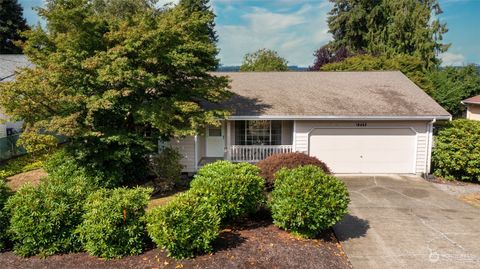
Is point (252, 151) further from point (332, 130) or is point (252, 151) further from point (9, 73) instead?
point (9, 73)

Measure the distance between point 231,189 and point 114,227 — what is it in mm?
2395

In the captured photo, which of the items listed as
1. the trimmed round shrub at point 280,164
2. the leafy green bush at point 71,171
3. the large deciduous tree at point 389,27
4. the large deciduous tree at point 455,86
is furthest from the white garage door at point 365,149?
the large deciduous tree at point 389,27

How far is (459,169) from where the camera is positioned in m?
12.2

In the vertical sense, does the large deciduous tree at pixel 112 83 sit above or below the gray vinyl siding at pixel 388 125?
above

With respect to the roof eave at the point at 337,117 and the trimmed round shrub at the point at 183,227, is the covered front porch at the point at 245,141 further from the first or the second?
the trimmed round shrub at the point at 183,227

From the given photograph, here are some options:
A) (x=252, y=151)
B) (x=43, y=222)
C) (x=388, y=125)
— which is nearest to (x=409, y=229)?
(x=388, y=125)

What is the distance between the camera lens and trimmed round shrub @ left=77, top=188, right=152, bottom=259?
6.11 metres

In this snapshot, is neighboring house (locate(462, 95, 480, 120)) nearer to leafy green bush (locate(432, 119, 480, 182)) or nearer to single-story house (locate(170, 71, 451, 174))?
single-story house (locate(170, 71, 451, 174))

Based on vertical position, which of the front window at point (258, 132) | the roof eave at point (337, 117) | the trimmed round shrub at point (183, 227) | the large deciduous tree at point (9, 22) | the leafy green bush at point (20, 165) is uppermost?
Result: the large deciduous tree at point (9, 22)

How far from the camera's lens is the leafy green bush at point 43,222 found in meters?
6.28

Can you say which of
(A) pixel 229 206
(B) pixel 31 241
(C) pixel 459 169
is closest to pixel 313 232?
(A) pixel 229 206

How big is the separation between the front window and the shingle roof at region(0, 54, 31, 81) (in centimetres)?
1544

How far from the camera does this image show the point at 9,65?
22.1 metres

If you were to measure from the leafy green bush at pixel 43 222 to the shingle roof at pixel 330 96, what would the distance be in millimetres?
6677
